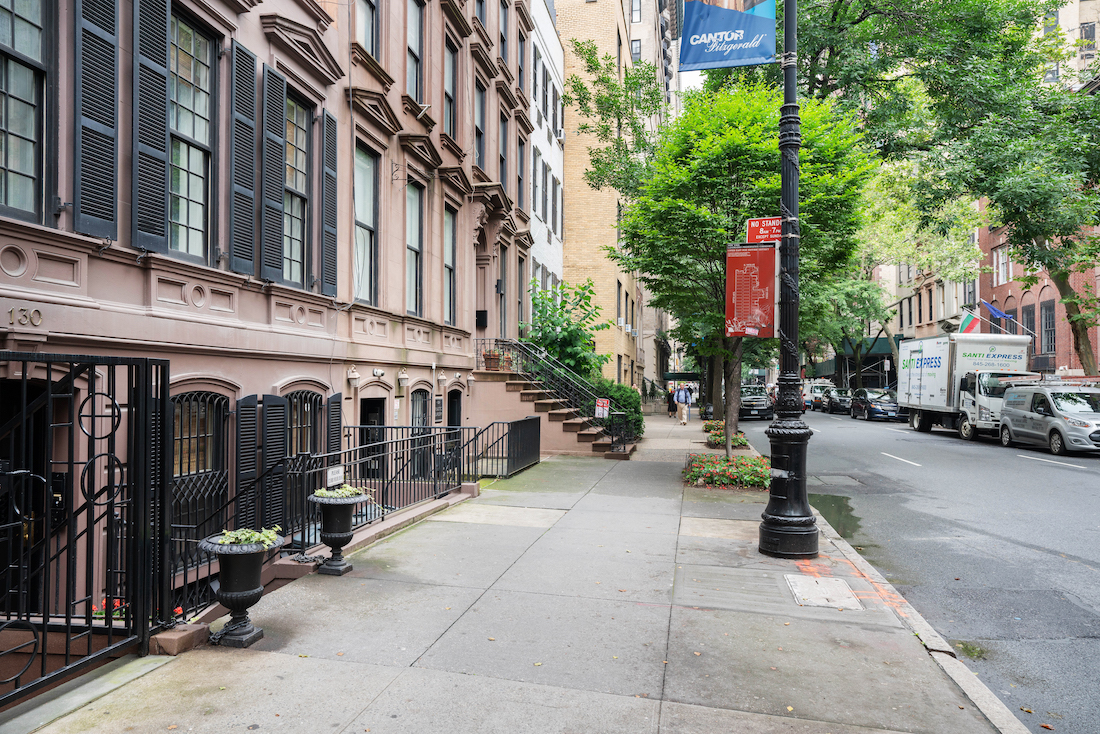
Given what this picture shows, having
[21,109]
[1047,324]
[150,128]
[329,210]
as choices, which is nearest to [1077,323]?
[1047,324]

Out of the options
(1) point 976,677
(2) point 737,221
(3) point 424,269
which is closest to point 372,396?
(3) point 424,269

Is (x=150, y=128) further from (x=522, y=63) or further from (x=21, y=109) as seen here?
(x=522, y=63)

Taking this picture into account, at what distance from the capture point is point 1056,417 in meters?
19.0

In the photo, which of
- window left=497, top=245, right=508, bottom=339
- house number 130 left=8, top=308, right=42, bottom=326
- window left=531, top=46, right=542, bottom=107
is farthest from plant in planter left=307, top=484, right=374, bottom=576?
window left=531, top=46, right=542, bottom=107

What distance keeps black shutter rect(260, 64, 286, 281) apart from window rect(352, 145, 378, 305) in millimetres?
2296

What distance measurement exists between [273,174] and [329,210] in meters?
1.36

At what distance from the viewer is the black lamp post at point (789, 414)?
7.55m

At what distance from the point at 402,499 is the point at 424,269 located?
5691mm

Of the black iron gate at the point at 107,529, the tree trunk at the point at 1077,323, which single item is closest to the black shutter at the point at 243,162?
→ the black iron gate at the point at 107,529

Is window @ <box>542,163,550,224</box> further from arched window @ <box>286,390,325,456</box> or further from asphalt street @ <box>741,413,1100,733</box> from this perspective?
arched window @ <box>286,390,325,456</box>

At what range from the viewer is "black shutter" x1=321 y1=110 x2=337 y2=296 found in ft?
32.4

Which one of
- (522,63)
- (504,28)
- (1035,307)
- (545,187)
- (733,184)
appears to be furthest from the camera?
(1035,307)

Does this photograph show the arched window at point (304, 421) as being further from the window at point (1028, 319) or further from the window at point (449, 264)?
the window at point (1028, 319)

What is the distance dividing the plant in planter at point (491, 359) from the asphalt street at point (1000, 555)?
26.3 ft
